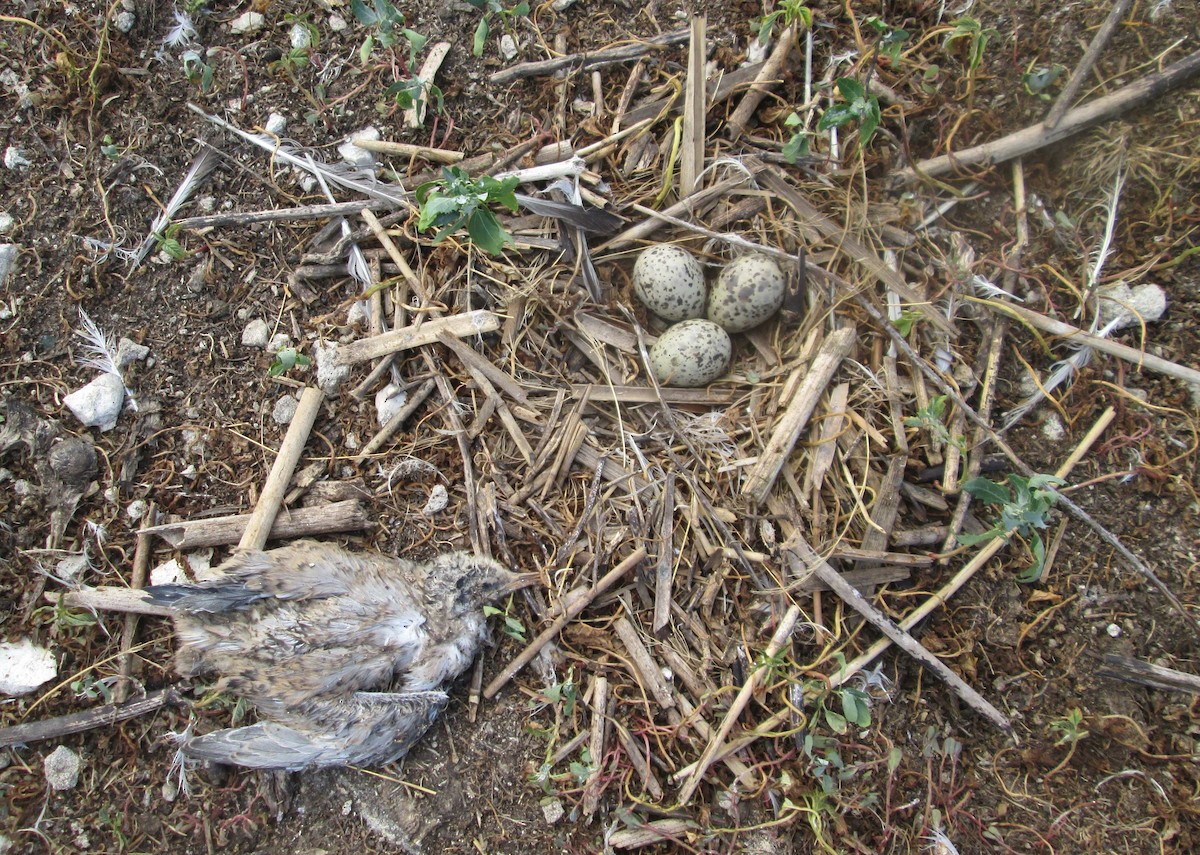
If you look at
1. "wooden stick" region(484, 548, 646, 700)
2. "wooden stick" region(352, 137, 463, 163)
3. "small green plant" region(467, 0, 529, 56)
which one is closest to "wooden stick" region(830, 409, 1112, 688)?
"wooden stick" region(484, 548, 646, 700)

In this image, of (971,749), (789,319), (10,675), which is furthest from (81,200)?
(971,749)

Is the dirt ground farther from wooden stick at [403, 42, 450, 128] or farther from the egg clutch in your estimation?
the egg clutch

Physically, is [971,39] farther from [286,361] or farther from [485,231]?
[286,361]

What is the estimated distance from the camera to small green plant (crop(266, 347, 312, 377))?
2164 mm

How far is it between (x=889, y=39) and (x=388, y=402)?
1918mm

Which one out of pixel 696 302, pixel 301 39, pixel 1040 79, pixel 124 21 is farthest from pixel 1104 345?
pixel 124 21

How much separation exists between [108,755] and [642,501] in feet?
5.90

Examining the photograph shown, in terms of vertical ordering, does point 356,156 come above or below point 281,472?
above

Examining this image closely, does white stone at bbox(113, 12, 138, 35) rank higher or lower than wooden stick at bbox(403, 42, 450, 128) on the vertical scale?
higher

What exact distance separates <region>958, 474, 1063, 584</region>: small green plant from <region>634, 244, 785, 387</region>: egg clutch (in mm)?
824

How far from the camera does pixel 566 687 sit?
1.96 m

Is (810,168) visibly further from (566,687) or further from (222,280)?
(222,280)

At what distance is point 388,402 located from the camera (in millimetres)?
2219

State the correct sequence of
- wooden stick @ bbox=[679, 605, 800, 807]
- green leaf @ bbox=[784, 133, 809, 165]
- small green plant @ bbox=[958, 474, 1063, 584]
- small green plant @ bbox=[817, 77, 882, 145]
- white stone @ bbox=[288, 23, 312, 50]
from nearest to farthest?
small green plant @ bbox=[958, 474, 1063, 584], wooden stick @ bbox=[679, 605, 800, 807], small green plant @ bbox=[817, 77, 882, 145], green leaf @ bbox=[784, 133, 809, 165], white stone @ bbox=[288, 23, 312, 50]
